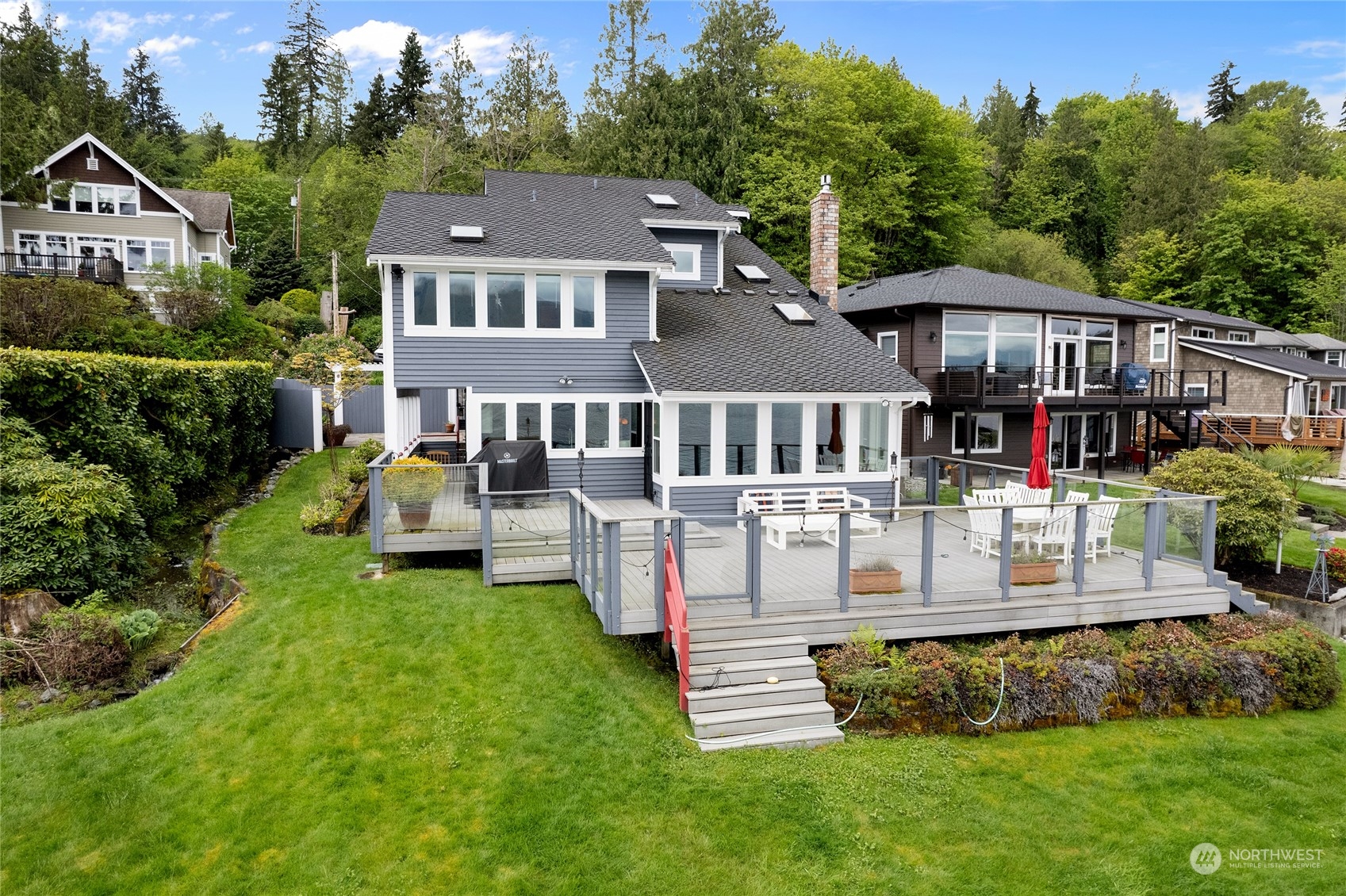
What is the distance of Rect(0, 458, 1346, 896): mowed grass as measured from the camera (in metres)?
5.82

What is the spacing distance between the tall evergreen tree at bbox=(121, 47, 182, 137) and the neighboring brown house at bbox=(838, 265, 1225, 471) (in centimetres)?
6274

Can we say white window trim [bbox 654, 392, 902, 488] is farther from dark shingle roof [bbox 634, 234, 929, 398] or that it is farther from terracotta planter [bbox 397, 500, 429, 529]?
terracotta planter [bbox 397, 500, 429, 529]

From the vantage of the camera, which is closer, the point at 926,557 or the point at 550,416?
the point at 926,557

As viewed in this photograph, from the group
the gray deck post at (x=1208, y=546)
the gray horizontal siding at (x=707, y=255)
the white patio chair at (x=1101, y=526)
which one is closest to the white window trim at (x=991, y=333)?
the gray horizontal siding at (x=707, y=255)

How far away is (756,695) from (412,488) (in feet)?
20.0

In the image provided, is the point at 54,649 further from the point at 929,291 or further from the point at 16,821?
the point at 929,291

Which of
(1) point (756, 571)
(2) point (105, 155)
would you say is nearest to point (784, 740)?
(1) point (756, 571)

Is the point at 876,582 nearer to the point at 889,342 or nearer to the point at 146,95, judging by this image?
the point at 889,342

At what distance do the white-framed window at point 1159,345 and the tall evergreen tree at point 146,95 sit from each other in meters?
68.0

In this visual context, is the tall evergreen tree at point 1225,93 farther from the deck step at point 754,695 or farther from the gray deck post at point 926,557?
the deck step at point 754,695

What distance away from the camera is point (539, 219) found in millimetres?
15859

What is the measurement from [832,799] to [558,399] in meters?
9.46

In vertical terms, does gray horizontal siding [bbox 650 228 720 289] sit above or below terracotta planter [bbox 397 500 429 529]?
above

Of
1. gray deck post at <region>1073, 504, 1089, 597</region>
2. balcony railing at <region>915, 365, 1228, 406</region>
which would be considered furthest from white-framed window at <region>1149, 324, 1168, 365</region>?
gray deck post at <region>1073, 504, 1089, 597</region>
